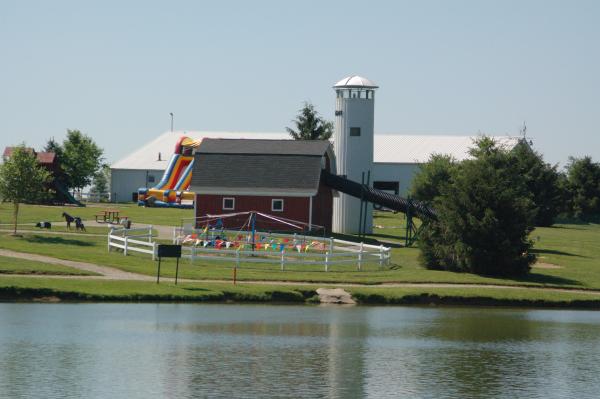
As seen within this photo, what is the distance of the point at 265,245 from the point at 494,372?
29318 mm

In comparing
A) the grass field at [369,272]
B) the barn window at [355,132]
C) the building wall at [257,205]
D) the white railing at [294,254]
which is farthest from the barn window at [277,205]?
the barn window at [355,132]

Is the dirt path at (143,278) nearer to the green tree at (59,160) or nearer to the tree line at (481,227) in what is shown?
the tree line at (481,227)

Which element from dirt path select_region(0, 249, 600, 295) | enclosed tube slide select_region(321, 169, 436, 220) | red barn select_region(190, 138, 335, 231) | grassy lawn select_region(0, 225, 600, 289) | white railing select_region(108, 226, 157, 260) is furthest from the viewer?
enclosed tube slide select_region(321, 169, 436, 220)

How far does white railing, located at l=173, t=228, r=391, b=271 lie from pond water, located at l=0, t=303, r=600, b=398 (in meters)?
8.53

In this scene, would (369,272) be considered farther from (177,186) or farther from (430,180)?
(177,186)

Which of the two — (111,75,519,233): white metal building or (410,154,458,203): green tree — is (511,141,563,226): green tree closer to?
(111,75,519,233): white metal building

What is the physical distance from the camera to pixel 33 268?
52.8 m

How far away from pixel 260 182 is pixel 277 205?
1.90m

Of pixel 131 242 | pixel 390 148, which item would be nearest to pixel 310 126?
pixel 390 148

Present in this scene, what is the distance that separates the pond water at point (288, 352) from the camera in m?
32.9

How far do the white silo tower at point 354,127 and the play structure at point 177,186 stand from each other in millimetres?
26924

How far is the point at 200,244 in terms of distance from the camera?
2564 inches

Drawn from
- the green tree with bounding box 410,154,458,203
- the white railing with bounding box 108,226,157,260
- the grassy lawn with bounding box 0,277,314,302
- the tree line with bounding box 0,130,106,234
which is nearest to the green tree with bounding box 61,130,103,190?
the tree line with bounding box 0,130,106,234

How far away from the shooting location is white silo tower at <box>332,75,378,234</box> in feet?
276
